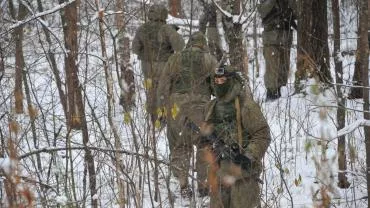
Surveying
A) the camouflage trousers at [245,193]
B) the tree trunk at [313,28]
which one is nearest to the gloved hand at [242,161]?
the camouflage trousers at [245,193]

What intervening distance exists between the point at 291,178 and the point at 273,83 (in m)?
2.53

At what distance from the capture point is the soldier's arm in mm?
4426

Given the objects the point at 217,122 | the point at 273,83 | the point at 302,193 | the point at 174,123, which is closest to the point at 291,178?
the point at 302,193

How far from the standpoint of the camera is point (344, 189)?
612cm

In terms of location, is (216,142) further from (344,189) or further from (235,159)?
(344,189)

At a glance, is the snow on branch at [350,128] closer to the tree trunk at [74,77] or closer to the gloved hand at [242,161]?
the gloved hand at [242,161]

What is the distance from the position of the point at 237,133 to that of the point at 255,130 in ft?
0.46

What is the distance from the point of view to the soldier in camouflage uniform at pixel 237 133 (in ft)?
14.7

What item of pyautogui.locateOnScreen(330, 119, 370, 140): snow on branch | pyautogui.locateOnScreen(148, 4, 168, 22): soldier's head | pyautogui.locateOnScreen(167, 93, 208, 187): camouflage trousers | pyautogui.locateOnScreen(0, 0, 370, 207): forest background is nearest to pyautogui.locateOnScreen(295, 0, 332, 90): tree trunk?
pyautogui.locateOnScreen(0, 0, 370, 207): forest background

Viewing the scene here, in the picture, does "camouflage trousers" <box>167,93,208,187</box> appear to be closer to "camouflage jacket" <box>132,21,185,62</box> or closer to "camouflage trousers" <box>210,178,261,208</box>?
"camouflage trousers" <box>210,178,261,208</box>

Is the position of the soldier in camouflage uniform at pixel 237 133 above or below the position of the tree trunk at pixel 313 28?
below

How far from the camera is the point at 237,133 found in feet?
15.0

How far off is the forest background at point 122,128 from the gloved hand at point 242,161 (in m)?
0.23

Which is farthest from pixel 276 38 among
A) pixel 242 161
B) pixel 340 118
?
pixel 242 161
